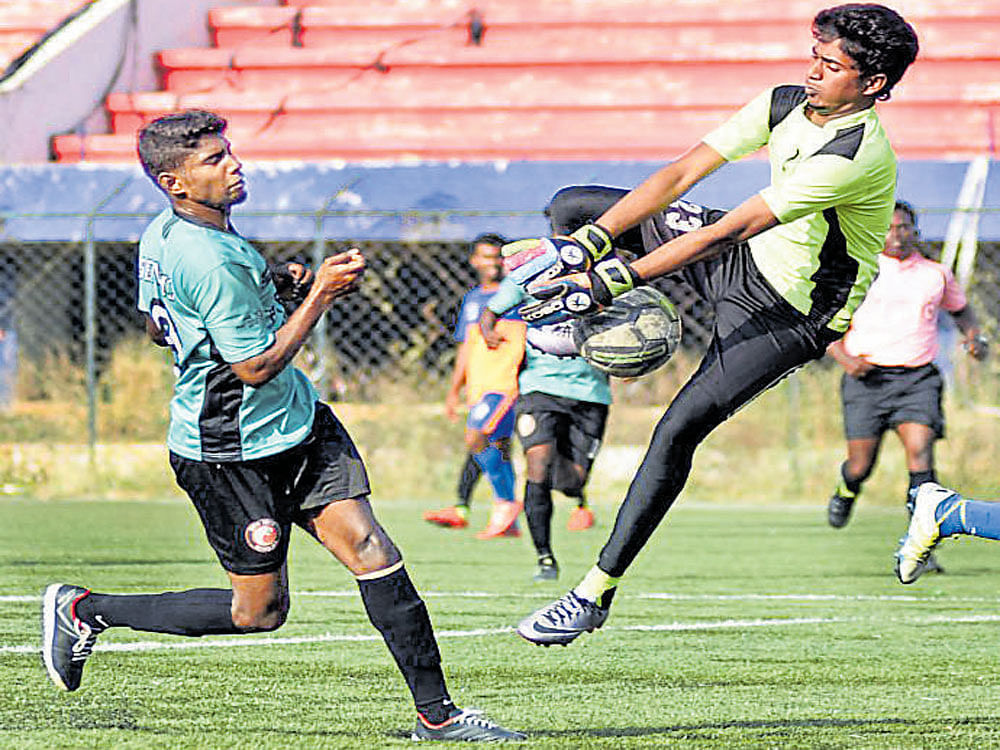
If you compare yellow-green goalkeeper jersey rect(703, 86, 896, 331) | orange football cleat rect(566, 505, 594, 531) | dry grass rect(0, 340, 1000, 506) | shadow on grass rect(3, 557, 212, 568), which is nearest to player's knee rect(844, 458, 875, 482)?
orange football cleat rect(566, 505, 594, 531)

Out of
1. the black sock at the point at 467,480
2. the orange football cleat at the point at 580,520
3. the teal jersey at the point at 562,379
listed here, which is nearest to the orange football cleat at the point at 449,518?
the black sock at the point at 467,480

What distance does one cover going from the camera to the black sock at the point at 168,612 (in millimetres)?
5148

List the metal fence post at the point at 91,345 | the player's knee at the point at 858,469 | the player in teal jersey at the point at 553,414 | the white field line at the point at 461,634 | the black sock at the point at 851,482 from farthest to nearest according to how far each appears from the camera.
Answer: the metal fence post at the point at 91,345 → the black sock at the point at 851,482 → the player's knee at the point at 858,469 → the player in teal jersey at the point at 553,414 → the white field line at the point at 461,634

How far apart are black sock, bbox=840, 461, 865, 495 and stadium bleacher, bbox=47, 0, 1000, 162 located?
19.9 feet

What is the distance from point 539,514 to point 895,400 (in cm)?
217

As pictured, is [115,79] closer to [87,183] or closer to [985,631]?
[87,183]

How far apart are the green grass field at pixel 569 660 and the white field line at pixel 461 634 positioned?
17mm

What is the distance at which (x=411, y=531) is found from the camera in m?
11.8

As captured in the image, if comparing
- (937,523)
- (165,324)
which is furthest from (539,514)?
(165,324)

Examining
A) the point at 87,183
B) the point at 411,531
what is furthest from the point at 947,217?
the point at 87,183

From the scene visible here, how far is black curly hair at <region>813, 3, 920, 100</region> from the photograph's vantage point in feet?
16.7

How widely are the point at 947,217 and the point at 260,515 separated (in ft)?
34.9

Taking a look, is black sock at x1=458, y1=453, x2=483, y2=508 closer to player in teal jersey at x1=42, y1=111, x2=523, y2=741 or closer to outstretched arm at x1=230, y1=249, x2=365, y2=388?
player in teal jersey at x1=42, y1=111, x2=523, y2=741

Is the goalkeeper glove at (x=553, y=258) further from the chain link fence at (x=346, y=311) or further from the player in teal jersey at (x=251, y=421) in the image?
the chain link fence at (x=346, y=311)
